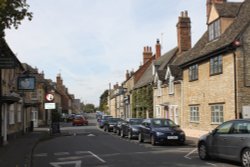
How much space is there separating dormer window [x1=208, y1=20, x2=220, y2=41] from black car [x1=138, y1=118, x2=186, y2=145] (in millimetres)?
7965

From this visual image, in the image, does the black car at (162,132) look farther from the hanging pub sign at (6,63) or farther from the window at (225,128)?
the hanging pub sign at (6,63)

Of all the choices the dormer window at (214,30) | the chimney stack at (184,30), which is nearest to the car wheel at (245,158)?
the dormer window at (214,30)

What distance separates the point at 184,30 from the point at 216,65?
1470 centimetres

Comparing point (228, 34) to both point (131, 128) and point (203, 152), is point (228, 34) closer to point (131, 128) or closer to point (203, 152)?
point (131, 128)

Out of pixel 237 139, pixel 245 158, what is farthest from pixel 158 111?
pixel 245 158

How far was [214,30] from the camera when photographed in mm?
29312

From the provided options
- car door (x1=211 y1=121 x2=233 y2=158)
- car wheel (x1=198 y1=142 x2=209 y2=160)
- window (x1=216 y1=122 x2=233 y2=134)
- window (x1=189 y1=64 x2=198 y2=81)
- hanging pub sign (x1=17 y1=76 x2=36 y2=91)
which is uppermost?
window (x1=189 y1=64 x2=198 y2=81)

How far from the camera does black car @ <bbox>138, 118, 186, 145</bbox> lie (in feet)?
74.6

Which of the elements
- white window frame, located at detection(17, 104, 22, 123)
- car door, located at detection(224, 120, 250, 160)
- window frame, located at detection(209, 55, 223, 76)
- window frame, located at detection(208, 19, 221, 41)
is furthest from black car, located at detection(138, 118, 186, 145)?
white window frame, located at detection(17, 104, 22, 123)

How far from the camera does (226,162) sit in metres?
14.9

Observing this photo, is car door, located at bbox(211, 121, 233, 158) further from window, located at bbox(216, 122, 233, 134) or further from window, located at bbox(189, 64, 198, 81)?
window, located at bbox(189, 64, 198, 81)

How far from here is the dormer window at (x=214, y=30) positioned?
2875 centimetres

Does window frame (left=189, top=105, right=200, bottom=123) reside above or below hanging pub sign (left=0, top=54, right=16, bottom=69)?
below

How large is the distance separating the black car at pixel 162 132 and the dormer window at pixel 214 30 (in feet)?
26.1
